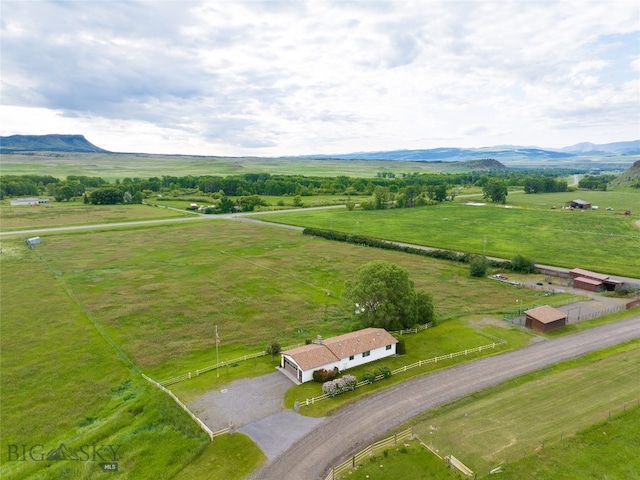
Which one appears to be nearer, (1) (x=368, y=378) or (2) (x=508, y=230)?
(1) (x=368, y=378)

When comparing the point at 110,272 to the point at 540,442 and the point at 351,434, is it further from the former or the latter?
the point at 540,442

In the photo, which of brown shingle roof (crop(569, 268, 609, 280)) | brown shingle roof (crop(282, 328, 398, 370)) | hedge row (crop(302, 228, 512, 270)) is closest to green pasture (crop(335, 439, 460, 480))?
brown shingle roof (crop(282, 328, 398, 370))

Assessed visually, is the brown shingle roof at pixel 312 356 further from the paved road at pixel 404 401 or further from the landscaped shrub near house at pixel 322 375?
the paved road at pixel 404 401

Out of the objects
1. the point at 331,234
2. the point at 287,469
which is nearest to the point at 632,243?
the point at 331,234

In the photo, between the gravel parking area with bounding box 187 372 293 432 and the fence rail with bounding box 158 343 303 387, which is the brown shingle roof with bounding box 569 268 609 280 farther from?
the gravel parking area with bounding box 187 372 293 432

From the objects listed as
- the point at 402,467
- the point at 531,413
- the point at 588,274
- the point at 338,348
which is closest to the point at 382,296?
the point at 338,348

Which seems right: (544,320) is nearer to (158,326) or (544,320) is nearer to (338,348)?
(338,348)
